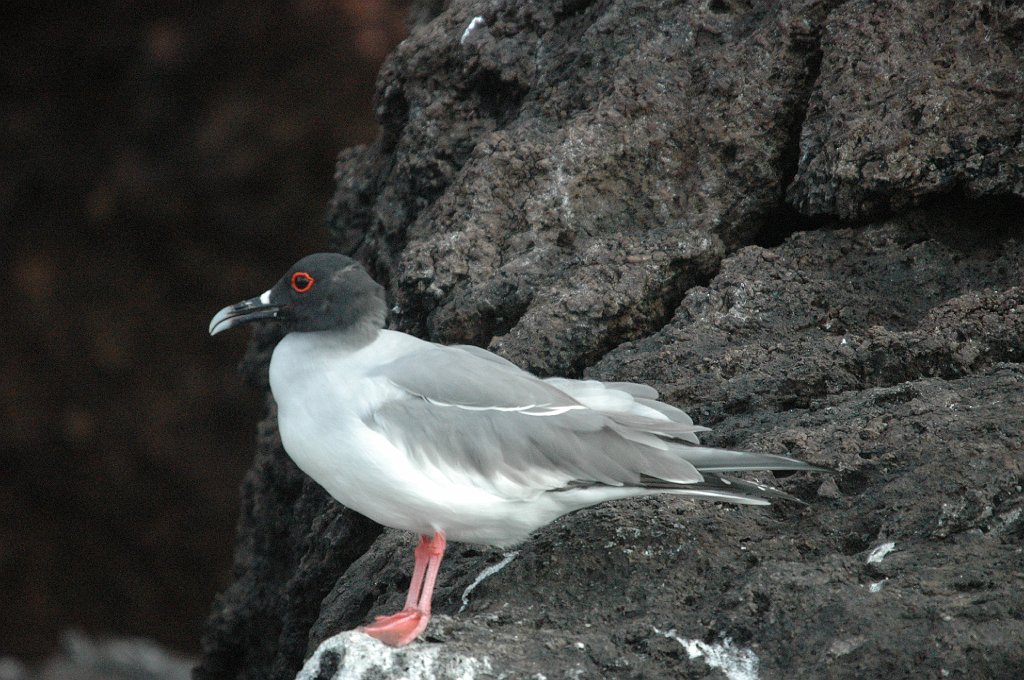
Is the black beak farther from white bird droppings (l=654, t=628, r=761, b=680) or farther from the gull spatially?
white bird droppings (l=654, t=628, r=761, b=680)

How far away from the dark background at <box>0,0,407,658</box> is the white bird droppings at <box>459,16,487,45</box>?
5341 mm

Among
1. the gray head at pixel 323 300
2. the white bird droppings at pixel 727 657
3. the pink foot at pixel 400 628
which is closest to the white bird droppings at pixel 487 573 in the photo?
the pink foot at pixel 400 628

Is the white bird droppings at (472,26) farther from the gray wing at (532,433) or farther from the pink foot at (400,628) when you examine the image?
A: the pink foot at (400,628)

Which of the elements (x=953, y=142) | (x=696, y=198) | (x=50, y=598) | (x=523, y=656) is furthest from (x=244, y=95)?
(x=523, y=656)

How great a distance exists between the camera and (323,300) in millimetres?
4352

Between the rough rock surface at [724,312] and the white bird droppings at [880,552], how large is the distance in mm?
11

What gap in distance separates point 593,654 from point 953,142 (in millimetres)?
2576

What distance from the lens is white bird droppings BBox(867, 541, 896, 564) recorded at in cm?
369

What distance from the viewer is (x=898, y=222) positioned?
198 inches

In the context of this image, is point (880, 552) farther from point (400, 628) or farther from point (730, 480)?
point (400, 628)

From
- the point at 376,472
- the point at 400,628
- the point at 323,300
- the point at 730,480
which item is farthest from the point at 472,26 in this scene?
the point at 400,628

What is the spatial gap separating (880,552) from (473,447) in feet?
4.20

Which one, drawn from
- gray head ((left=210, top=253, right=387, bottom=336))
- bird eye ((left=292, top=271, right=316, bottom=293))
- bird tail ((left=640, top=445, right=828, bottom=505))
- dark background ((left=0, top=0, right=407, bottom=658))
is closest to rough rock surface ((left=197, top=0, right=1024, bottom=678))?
bird tail ((left=640, top=445, right=828, bottom=505))

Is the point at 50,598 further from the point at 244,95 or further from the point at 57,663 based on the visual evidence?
the point at 244,95
